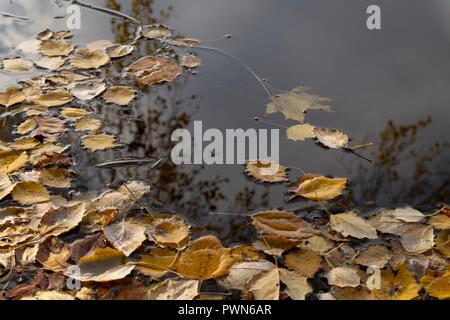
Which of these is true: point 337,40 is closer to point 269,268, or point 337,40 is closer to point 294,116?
point 294,116

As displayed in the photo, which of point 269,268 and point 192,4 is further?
point 192,4

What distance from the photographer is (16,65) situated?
2166 mm

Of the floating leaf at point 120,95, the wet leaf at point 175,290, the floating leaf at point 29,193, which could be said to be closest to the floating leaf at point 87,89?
the floating leaf at point 120,95

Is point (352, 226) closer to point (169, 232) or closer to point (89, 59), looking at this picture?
point (169, 232)

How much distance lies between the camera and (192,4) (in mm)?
2564

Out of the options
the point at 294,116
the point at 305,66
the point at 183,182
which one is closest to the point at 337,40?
the point at 305,66

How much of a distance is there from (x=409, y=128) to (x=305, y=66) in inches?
19.3

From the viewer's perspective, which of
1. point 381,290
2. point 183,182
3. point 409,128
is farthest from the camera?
point 409,128

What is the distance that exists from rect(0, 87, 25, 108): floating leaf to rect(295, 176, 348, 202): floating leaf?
3.37ft

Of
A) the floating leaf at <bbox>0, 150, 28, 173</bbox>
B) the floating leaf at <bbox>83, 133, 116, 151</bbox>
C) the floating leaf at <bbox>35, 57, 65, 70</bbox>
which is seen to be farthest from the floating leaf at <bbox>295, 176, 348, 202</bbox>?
the floating leaf at <bbox>35, 57, 65, 70</bbox>

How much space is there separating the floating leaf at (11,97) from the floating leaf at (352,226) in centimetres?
116

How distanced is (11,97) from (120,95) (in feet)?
1.24

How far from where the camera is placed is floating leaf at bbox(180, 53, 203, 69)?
84.0 inches

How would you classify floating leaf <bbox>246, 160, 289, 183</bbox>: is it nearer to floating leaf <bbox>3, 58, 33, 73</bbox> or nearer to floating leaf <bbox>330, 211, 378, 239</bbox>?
floating leaf <bbox>330, 211, 378, 239</bbox>
